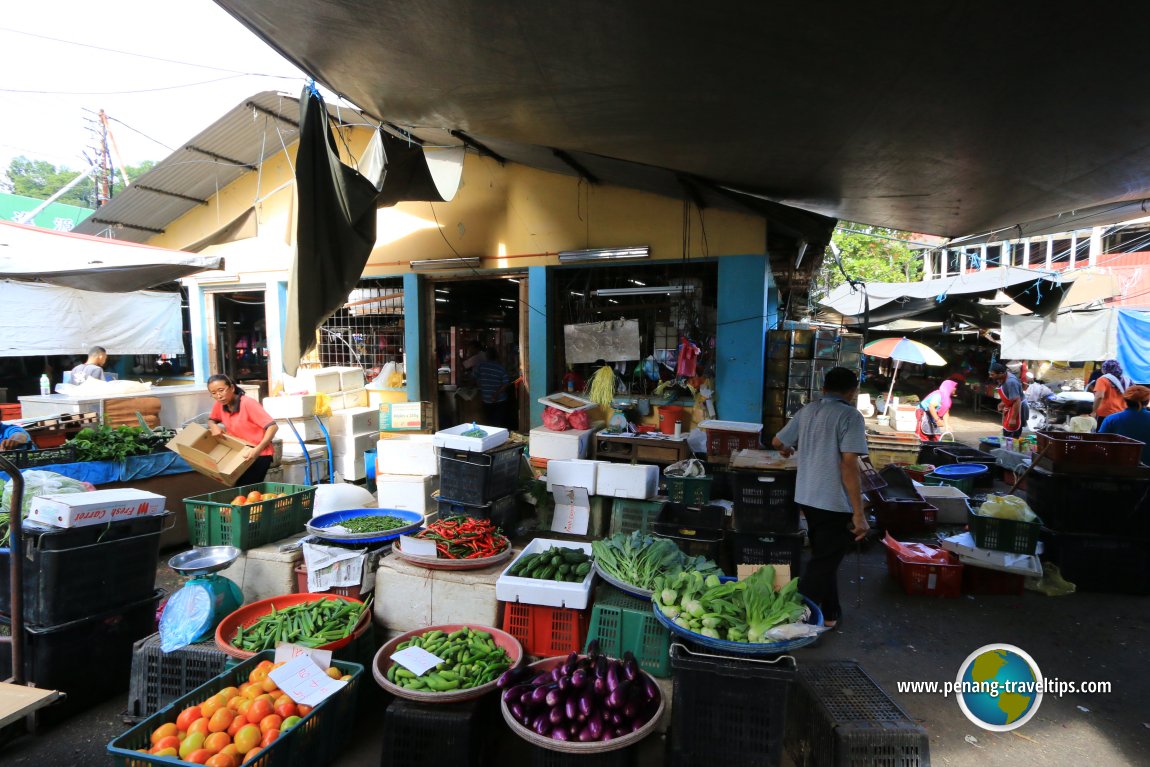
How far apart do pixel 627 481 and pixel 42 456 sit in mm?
5874

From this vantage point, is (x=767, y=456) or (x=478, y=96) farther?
(x=767, y=456)

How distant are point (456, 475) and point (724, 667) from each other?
367cm

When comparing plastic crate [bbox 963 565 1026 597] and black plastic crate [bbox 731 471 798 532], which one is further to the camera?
plastic crate [bbox 963 565 1026 597]

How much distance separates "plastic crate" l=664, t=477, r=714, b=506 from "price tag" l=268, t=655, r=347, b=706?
12.9ft

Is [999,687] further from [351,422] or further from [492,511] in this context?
[351,422]

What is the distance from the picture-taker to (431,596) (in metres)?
3.67

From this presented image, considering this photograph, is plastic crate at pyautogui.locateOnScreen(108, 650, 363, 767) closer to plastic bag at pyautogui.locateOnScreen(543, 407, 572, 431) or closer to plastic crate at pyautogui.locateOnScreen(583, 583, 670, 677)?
plastic crate at pyautogui.locateOnScreen(583, 583, 670, 677)

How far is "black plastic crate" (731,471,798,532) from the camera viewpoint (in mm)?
4797

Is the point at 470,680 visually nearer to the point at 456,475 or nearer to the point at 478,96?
the point at 456,475

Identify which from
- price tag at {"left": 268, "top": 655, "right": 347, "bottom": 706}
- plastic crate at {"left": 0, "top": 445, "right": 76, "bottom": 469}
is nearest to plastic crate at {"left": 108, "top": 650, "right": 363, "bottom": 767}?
price tag at {"left": 268, "top": 655, "right": 347, "bottom": 706}

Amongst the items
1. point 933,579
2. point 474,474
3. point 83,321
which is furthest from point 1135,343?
point 83,321

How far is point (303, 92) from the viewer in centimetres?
448

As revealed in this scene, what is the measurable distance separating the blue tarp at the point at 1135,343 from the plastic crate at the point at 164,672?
16189 mm

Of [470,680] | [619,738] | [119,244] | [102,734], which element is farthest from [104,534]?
[119,244]
